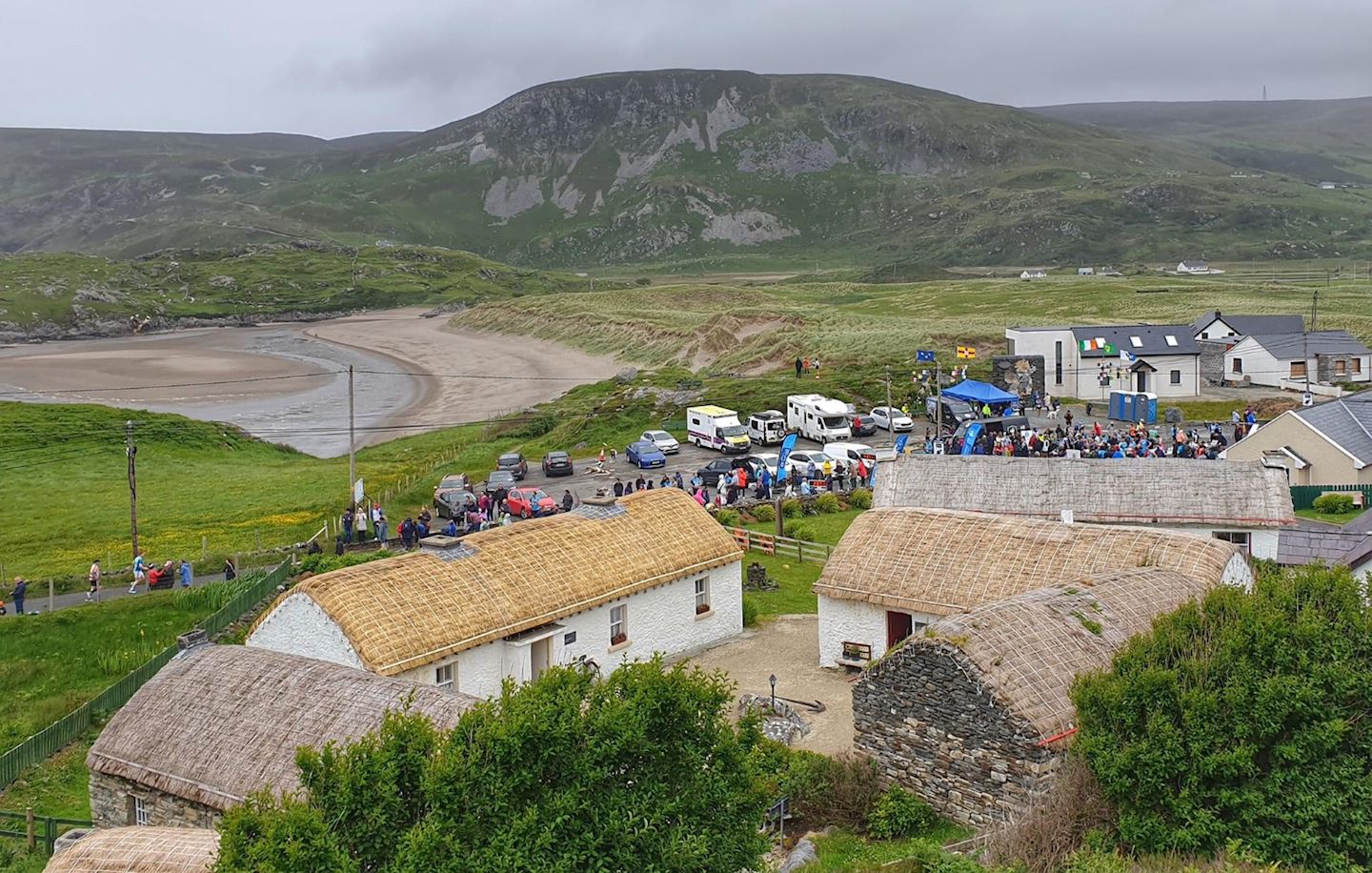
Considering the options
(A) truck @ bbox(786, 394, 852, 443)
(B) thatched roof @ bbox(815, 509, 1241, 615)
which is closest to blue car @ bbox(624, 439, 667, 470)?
(A) truck @ bbox(786, 394, 852, 443)

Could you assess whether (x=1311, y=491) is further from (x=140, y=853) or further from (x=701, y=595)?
(x=140, y=853)

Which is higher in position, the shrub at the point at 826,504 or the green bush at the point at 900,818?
the shrub at the point at 826,504

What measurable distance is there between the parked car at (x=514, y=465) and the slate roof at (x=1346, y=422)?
32.6 metres

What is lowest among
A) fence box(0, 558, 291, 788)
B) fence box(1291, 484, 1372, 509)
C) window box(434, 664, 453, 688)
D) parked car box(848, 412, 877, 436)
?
fence box(0, 558, 291, 788)

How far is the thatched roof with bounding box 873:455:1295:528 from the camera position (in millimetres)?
32656

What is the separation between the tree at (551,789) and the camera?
36.7 ft

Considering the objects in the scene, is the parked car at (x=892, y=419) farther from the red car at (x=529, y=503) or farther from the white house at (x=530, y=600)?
the white house at (x=530, y=600)

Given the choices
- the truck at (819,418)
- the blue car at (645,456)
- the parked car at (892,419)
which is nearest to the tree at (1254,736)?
the blue car at (645,456)

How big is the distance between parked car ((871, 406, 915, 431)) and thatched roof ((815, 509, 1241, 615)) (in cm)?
3166

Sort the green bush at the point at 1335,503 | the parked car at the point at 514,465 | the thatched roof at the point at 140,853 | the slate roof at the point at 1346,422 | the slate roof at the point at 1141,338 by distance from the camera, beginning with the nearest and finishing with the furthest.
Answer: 1. the thatched roof at the point at 140,853
2. the green bush at the point at 1335,503
3. the slate roof at the point at 1346,422
4. the parked car at the point at 514,465
5. the slate roof at the point at 1141,338

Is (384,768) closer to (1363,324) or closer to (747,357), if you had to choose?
(747,357)

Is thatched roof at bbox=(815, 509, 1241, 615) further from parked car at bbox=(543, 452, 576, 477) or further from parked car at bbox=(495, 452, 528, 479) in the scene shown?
parked car at bbox=(495, 452, 528, 479)

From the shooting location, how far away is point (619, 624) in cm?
2827

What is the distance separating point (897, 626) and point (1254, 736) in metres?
12.3
